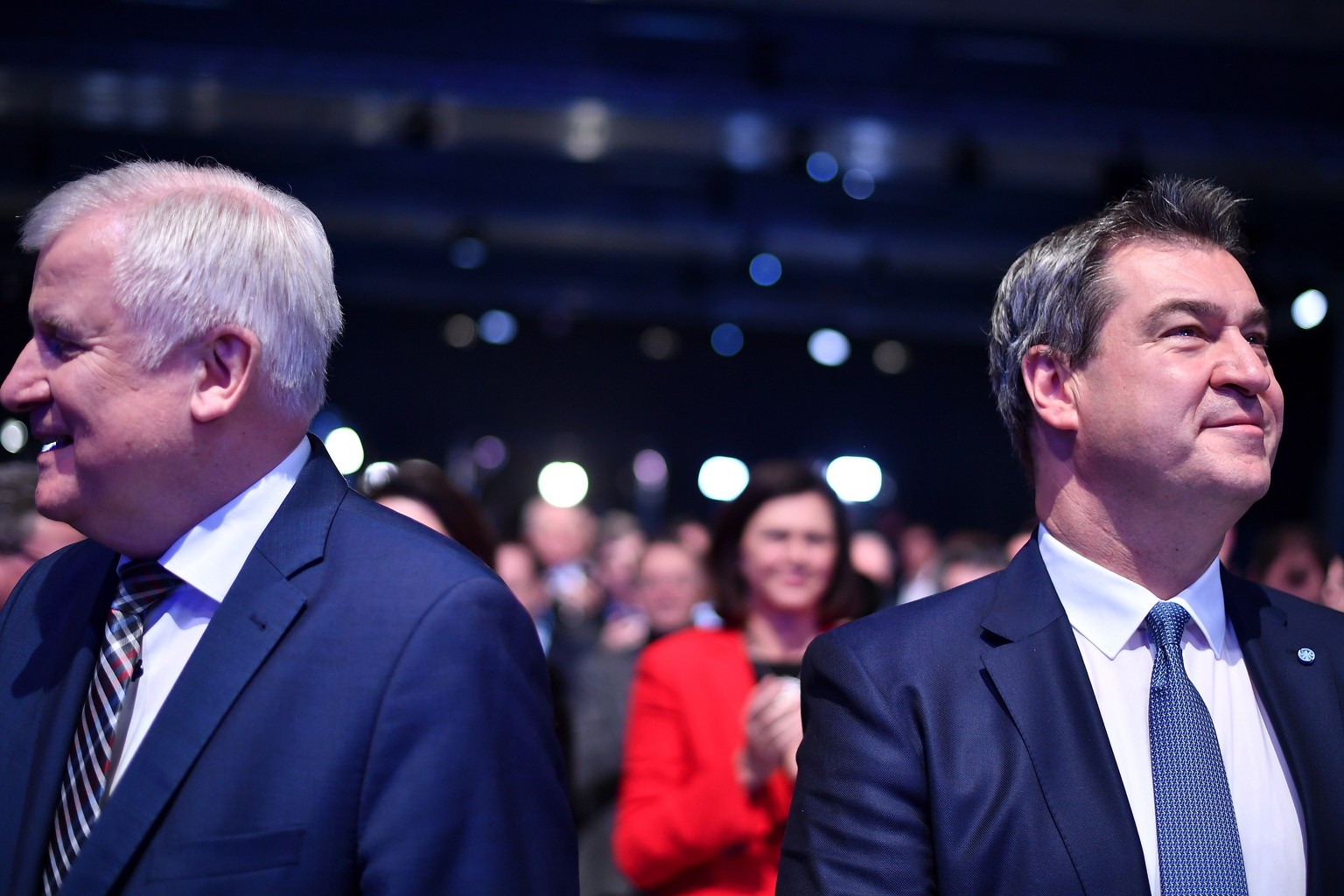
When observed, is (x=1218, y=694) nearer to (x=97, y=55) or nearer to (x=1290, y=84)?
(x=1290, y=84)

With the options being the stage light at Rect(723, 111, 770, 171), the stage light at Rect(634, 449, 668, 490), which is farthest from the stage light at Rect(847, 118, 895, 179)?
the stage light at Rect(634, 449, 668, 490)

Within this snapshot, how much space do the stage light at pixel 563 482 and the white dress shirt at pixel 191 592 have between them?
13.9 m

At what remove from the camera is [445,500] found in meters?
2.79

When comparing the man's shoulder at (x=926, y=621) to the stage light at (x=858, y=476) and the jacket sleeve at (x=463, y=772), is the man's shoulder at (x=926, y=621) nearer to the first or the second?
the jacket sleeve at (x=463, y=772)

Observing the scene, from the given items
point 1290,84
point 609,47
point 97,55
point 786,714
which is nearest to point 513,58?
point 609,47

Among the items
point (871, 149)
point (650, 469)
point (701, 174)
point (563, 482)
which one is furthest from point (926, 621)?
point (650, 469)

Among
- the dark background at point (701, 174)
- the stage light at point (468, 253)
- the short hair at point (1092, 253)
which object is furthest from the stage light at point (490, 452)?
the short hair at point (1092, 253)

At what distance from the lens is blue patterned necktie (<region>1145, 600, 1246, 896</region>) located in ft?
4.75

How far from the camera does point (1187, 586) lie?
167cm

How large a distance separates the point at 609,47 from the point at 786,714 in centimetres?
508

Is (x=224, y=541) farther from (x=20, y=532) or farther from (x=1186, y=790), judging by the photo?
(x=20, y=532)

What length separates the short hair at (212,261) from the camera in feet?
4.55

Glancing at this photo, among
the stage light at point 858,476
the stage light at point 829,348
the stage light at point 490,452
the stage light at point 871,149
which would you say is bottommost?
the stage light at point 858,476

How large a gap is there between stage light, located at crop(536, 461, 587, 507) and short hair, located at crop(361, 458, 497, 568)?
12.5m
